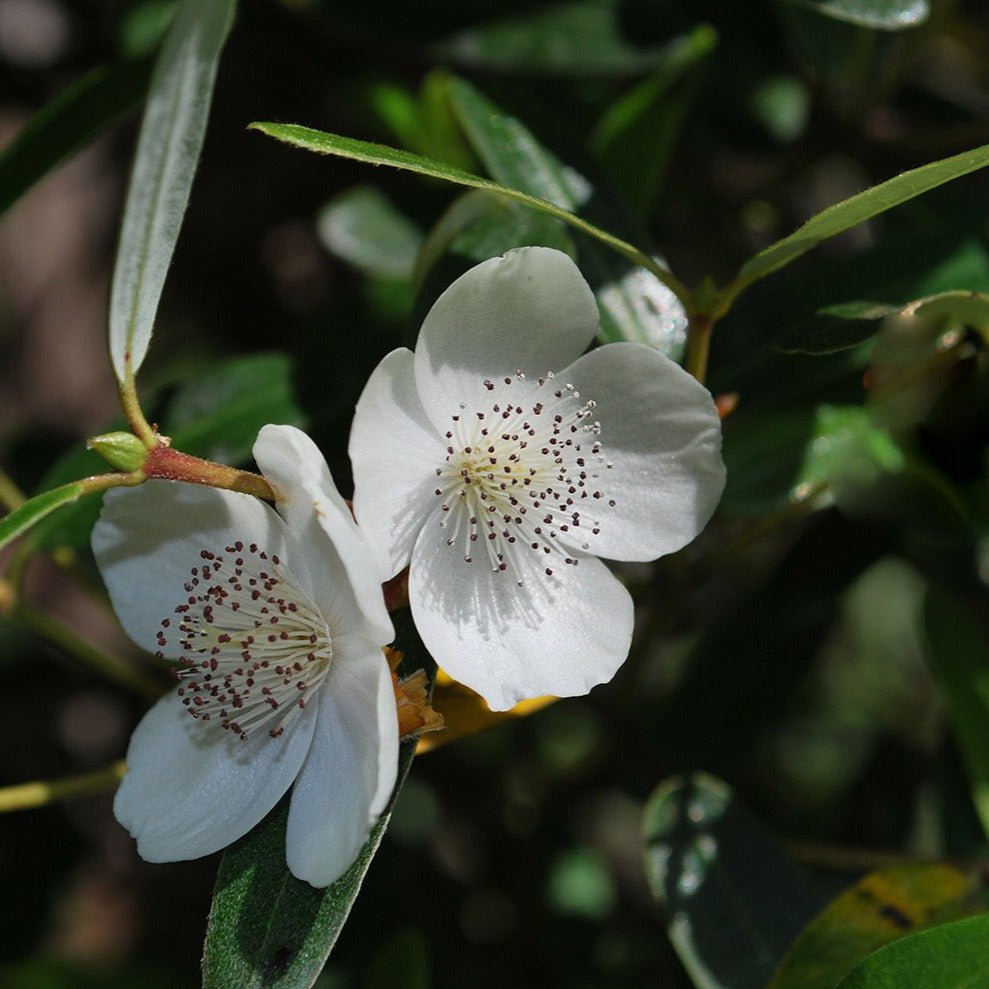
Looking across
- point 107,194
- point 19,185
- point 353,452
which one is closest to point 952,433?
point 353,452

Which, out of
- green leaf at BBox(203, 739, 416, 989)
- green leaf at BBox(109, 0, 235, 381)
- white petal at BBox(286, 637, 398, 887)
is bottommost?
green leaf at BBox(203, 739, 416, 989)

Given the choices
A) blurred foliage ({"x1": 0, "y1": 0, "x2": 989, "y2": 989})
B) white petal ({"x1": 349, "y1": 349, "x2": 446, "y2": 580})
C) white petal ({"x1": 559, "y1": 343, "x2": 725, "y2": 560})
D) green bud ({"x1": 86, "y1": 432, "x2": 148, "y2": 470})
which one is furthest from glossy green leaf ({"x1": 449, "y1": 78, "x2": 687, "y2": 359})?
green bud ({"x1": 86, "y1": 432, "x2": 148, "y2": 470})

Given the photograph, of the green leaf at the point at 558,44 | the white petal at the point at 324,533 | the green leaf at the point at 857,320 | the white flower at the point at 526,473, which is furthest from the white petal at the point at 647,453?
the green leaf at the point at 558,44

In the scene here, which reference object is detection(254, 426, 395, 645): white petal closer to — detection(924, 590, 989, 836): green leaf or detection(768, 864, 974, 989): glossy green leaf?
detection(768, 864, 974, 989): glossy green leaf

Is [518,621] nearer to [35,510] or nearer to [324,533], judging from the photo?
[324,533]

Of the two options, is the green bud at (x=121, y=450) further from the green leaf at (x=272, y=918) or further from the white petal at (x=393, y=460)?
the green leaf at (x=272, y=918)

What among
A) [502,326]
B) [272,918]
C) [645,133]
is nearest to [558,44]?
[645,133]

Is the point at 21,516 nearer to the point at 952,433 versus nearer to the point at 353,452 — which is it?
the point at 353,452
